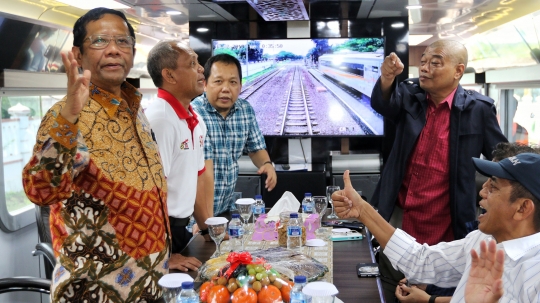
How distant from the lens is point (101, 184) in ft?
6.55

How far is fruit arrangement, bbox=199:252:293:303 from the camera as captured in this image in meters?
1.93

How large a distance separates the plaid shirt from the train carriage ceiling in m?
1.16

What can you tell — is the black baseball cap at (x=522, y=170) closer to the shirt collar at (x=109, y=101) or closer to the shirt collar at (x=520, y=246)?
the shirt collar at (x=520, y=246)

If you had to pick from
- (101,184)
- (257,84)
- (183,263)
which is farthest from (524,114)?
(101,184)

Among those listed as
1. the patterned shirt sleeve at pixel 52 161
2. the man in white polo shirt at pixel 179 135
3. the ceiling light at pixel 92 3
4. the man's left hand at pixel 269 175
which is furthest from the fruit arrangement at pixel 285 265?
the ceiling light at pixel 92 3

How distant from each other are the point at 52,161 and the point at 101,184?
0.82ft

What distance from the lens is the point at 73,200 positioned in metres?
1.98

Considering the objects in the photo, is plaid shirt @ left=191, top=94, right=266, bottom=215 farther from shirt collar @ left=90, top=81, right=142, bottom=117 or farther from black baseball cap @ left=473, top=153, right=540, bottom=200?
black baseball cap @ left=473, top=153, right=540, bottom=200

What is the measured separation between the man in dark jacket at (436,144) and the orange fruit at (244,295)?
2.14 m

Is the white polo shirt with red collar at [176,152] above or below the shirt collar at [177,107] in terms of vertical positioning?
below

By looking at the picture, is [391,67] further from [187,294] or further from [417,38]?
[417,38]

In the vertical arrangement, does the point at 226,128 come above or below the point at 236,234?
above

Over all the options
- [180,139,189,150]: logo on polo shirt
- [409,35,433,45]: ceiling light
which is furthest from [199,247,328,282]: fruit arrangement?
[409,35,433,45]: ceiling light

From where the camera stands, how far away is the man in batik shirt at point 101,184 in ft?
5.90
